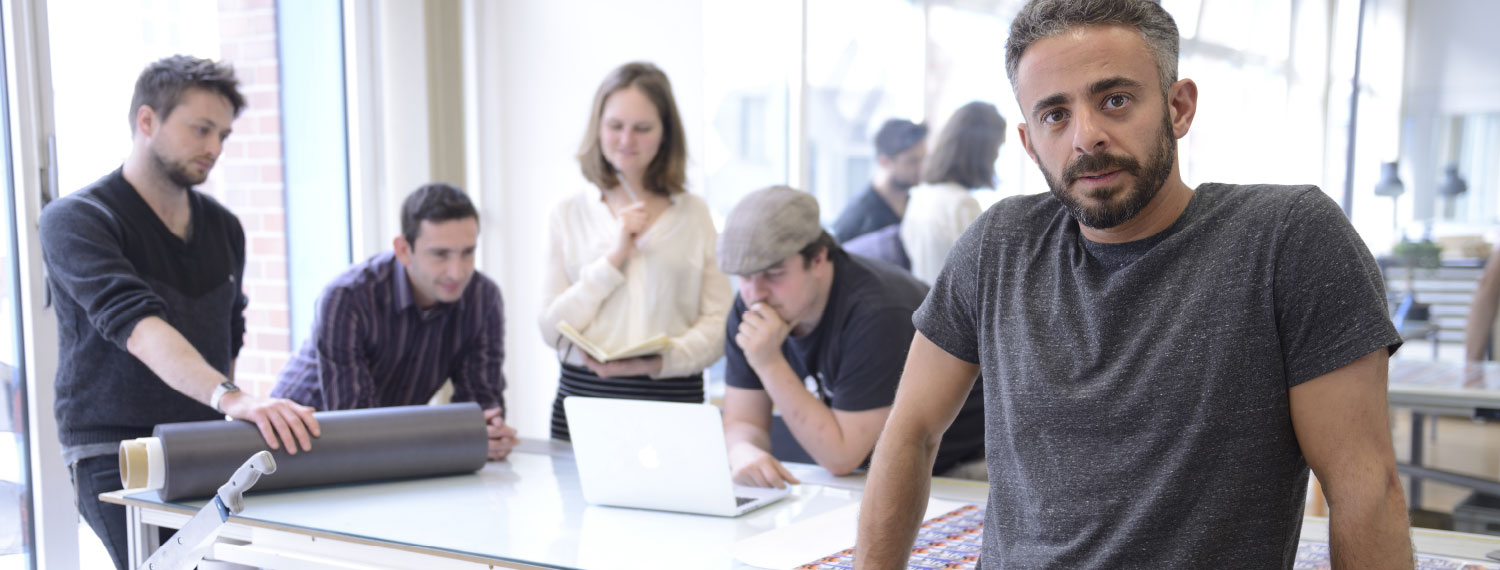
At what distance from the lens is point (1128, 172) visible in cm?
116

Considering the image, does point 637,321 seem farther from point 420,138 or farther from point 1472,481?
point 1472,481

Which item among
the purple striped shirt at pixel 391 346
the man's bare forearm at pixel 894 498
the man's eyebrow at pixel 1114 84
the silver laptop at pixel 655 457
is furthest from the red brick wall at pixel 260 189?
the man's eyebrow at pixel 1114 84

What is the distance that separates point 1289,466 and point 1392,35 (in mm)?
3903

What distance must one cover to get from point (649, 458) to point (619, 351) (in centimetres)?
68

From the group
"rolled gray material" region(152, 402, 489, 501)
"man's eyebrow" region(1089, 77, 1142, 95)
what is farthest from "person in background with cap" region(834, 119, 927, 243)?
"man's eyebrow" region(1089, 77, 1142, 95)

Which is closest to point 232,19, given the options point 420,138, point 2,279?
point 420,138

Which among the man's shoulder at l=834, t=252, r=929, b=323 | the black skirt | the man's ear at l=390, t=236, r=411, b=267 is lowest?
the black skirt

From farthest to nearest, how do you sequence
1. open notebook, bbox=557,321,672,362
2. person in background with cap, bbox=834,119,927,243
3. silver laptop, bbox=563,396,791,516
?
person in background with cap, bbox=834,119,927,243 → open notebook, bbox=557,321,672,362 → silver laptop, bbox=563,396,791,516

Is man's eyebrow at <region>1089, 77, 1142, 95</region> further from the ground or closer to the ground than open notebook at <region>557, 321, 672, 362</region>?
further from the ground

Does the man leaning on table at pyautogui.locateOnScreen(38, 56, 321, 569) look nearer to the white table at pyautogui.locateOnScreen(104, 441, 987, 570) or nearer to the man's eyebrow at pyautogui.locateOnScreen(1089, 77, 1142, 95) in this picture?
the white table at pyautogui.locateOnScreen(104, 441, 987, 570)

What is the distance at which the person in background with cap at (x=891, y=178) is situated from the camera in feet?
14.2

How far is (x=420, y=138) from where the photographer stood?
4.26 m

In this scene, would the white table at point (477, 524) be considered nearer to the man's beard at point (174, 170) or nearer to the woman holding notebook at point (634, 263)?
the woman holding notebook at point (634, 263)

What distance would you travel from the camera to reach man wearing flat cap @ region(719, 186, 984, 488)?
2.21m
